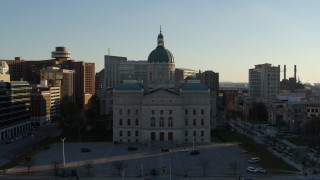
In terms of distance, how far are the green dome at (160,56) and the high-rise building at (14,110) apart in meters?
35.2

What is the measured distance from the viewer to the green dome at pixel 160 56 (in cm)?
10769

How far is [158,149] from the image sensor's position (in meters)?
91.2

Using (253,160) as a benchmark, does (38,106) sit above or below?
above

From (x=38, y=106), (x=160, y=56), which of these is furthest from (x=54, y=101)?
(x=160, y=56)

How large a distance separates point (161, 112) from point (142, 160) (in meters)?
23.2

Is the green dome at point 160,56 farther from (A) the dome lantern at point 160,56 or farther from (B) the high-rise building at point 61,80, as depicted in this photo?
(B) the high-rise building at point 61,80

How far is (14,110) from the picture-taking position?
371ft

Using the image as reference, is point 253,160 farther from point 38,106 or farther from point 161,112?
point 38,106

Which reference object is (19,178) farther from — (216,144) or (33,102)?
(33,102)

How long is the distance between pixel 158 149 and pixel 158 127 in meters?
8.97

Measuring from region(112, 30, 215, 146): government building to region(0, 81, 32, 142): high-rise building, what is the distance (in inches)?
1028

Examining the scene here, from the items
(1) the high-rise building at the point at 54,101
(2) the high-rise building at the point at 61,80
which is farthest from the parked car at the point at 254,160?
(2) the high-rise building at the point at 61,80

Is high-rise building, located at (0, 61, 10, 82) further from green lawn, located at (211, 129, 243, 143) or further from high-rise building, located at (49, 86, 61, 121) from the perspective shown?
green lawn, located at (211, 129, 243, 143)

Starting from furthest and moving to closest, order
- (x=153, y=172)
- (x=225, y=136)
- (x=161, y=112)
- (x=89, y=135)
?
(x=89, y=135)
(x=225, y=136)
(x=161, y=112)
(x=153, y=172)
